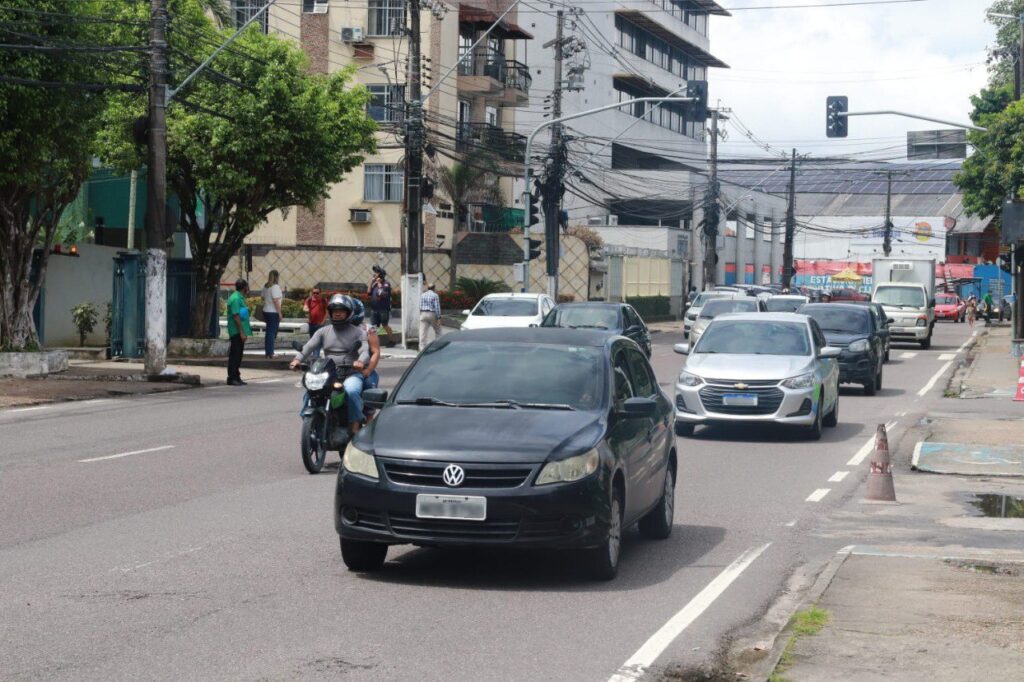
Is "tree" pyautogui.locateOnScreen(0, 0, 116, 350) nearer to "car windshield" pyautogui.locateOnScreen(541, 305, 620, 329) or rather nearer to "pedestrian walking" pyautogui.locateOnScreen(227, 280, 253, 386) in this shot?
"pedestrian walking" pyautogui.locateOnScreen(227, 280, 253, 386)

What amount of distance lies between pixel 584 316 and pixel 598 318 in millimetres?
282

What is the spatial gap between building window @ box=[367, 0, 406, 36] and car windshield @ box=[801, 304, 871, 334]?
32.2 m

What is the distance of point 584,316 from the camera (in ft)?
97.1

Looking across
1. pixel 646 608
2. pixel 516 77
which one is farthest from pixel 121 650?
pixel 516 77

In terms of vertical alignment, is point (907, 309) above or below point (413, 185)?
below

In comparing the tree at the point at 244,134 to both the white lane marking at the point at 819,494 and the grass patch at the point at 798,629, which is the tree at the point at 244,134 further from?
the grass patch at the point at 798,629

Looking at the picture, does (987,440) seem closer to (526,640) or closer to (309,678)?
(526,640)

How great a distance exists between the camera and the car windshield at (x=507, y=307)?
33719 millimetres

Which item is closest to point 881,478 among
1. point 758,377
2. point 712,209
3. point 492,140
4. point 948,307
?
point 758,377

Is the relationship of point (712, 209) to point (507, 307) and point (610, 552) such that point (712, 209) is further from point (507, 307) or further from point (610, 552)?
point (610, 552)

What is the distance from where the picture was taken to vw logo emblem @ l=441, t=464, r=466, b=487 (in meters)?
8.71

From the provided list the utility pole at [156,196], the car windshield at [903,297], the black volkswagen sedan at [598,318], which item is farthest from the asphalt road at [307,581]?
the car windshield at [903,297]

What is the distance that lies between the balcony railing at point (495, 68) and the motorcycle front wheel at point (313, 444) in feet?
160

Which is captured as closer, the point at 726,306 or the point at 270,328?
the point at 270,328
